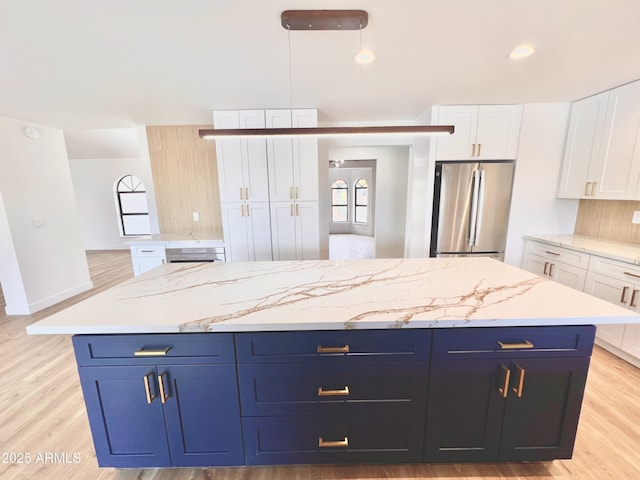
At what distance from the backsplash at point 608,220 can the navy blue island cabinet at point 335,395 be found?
8.01ft

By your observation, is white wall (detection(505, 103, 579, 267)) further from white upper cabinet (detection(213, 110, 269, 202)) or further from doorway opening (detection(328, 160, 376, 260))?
doorway opening (detection(328, 160, 376, 260))

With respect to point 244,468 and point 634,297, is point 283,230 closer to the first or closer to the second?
point 244,468

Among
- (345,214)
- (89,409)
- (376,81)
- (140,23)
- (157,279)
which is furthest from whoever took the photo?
(345,214)

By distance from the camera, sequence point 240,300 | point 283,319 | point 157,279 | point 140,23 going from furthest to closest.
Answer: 1. point 157,279
2. point 140,23
3. point 240,300
4. point 283,319

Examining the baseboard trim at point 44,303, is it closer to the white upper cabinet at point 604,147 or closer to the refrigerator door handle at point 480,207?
the refrigerator door handle at point 480,207

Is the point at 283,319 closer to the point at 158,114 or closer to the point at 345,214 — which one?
the point at 158,114

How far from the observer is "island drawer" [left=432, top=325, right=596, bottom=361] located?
3.80 feet

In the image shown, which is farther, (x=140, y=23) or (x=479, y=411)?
(x=140, y=23)

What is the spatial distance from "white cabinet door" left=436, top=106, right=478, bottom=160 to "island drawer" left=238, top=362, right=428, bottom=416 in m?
2.62

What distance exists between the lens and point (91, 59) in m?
1.88

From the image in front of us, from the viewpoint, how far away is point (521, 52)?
186cm

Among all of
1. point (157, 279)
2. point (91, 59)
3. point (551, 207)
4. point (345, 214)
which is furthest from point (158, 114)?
point (345, 214)

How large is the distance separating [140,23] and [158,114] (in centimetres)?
188

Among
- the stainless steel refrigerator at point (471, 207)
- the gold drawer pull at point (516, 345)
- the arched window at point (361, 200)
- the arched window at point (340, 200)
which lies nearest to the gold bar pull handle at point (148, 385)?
the gold drawer pull at point (516, 345)
